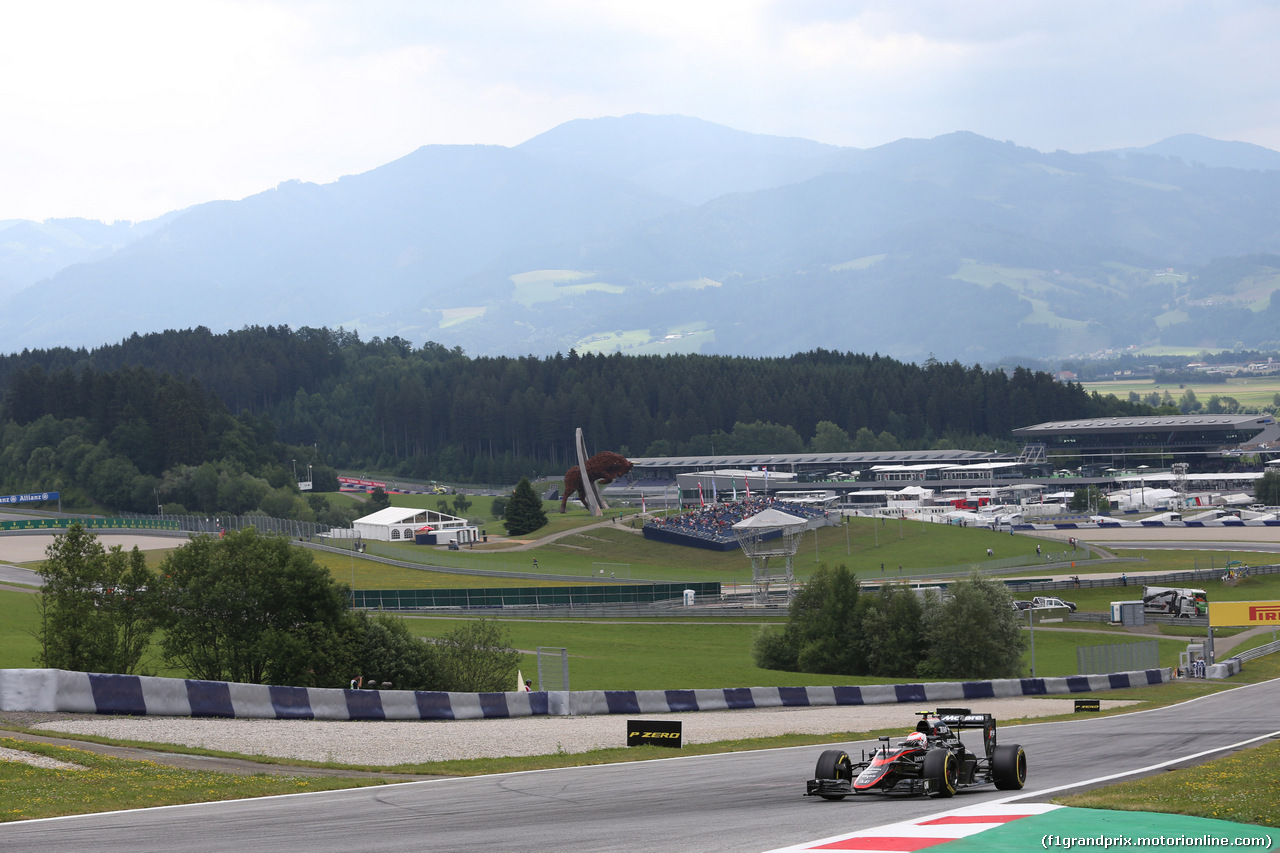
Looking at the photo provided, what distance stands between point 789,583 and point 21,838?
2952 inches

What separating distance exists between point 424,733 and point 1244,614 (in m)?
54.1

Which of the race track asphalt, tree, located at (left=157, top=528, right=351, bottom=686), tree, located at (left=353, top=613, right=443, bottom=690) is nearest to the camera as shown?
the race track asphalt

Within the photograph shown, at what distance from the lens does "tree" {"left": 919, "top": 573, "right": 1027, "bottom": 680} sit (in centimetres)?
6131

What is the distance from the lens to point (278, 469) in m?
165

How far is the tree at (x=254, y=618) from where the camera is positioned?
45.2m

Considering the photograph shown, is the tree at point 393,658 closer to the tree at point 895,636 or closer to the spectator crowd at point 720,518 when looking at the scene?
the tree at point 895,636

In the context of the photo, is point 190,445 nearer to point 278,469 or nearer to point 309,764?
point 278,469

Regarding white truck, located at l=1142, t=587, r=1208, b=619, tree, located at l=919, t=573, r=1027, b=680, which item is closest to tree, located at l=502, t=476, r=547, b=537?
white truck, located at l=1142, t=587, r=1208, b=619

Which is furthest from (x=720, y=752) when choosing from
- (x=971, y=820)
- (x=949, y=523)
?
(x=949, y=523)

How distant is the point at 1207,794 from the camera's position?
56.1ft

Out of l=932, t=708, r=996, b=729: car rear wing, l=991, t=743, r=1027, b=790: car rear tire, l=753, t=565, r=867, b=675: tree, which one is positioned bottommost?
l=753, t=565, r=867, b=675: tree

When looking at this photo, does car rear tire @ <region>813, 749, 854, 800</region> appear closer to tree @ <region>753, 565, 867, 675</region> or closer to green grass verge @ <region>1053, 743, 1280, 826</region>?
green grass verge @ <region>1053, 743, 1280, 826</region>

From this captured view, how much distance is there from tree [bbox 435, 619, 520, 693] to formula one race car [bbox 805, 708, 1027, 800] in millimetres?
29613

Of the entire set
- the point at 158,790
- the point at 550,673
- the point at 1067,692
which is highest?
the point at 158,790
